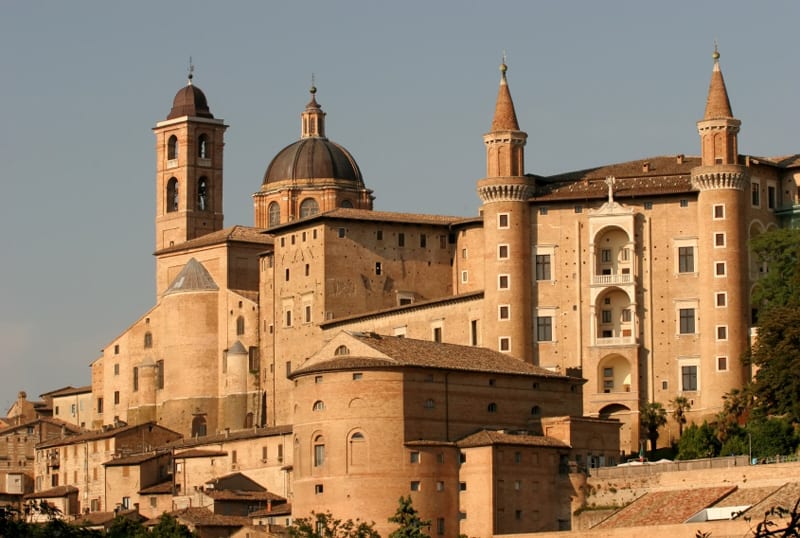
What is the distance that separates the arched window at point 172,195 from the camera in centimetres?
10075

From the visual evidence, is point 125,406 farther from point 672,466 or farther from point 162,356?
point 672,466

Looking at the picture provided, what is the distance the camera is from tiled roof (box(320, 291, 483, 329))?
7719 cm

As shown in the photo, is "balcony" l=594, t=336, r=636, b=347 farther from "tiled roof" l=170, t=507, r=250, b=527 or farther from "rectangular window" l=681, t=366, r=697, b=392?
"tiled roof" l=170, t=507, r=250, b=527

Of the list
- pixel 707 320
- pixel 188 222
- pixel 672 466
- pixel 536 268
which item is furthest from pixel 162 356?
pixel 672 466

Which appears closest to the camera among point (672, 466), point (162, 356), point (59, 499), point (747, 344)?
point (672, 466)

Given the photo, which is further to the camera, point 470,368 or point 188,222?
point 188,222

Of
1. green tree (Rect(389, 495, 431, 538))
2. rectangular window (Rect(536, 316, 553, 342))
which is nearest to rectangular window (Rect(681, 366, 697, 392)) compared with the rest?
rectangular window (Rect(536, 316, 553, 342))

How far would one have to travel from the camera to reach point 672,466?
61281 mm

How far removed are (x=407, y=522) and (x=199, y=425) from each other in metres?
29.2

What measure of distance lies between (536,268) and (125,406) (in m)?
24.0

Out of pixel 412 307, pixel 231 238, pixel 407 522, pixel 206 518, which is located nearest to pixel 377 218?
pixel 412 307

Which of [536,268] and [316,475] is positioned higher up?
[536,268]

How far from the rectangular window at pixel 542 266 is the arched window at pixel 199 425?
18575mm

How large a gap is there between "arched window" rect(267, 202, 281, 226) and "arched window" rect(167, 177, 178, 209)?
4.75m
